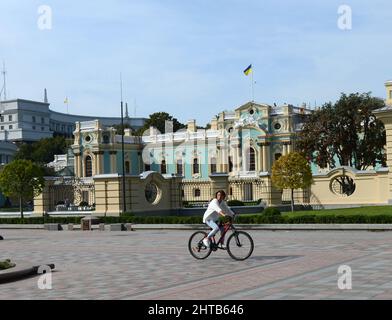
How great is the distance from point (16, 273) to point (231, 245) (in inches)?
203

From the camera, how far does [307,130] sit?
55938 millimetres

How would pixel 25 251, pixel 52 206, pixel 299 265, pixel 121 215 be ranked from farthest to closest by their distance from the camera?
1. pixel 52 206
2. pixel 121 215
3. pixel 25 251
4. pixel 299 265

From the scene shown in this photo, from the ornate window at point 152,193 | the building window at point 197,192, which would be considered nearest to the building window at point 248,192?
the building window at point 197,192

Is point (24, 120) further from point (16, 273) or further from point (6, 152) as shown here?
point (16, 273)

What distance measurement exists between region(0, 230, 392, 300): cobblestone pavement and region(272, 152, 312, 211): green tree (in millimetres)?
19423

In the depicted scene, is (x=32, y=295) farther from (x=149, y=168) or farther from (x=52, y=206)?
(x=149, y=168)

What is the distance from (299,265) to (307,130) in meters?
42.3

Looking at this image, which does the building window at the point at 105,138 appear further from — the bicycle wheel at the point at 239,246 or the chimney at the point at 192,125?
the bicycle wheel at the point at 239,246

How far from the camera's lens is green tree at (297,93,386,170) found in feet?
177

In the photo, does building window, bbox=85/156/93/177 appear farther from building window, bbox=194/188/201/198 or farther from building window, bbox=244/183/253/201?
building window, bbox=244/183/253/201

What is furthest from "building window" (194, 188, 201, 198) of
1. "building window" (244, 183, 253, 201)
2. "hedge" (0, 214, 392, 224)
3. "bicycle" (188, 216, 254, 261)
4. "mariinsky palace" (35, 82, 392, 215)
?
Result: "bicycle" (188, 216, 254, 261)
